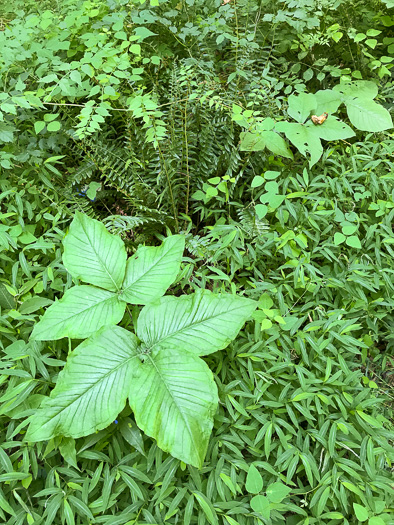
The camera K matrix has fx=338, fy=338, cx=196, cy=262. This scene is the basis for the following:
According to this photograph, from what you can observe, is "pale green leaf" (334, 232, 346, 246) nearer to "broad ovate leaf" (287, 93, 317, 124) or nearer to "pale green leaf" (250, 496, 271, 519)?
"broad ovate leaf" (287, 93, 317, 124)

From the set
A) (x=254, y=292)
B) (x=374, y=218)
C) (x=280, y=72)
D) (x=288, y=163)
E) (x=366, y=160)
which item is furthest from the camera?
(x=280, y=72)

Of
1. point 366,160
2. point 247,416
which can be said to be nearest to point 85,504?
point 247,416

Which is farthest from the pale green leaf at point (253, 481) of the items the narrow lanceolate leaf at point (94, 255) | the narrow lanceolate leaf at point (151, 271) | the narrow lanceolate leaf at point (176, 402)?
the narrow lanceolate leaf at point (94, 255)

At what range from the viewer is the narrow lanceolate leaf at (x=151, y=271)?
1496 millimetres

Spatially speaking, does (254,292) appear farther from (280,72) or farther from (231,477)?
(280,72)

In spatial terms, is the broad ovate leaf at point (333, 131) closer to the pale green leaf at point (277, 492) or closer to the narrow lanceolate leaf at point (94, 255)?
the narrow lanceolate leaf at point (94, 255)

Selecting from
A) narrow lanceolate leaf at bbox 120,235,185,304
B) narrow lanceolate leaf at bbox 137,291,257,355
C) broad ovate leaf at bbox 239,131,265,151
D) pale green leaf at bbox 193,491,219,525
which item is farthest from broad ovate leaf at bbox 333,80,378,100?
pale green leaf at bbox 193,491,219,525

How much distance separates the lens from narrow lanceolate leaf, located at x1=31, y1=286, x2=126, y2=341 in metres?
1.39

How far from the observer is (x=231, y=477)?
1.29 m

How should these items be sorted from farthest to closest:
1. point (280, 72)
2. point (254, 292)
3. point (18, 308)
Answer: point (280, 72) < point (254, 292) < point (18, 308)

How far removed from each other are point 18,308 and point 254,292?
45.7 inches

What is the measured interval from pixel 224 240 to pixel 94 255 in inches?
27.1

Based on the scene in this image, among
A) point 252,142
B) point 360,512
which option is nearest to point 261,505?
point 360,512

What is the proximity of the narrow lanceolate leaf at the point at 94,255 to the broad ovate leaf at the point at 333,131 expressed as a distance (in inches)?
55.5
